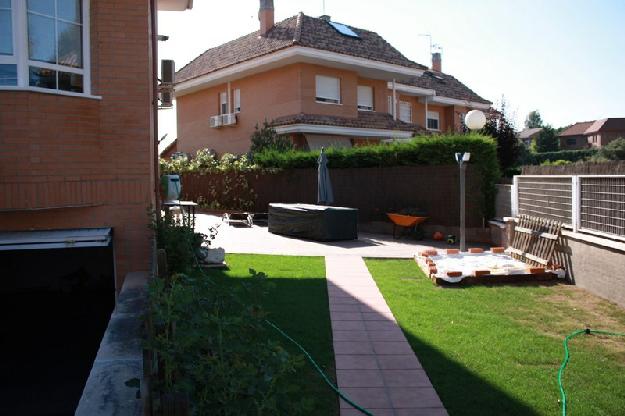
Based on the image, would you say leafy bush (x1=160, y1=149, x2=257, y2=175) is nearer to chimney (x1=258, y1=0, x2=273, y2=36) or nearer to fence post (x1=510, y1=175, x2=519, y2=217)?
chimney (x1=258, y1=0, x2=273, y2=36)

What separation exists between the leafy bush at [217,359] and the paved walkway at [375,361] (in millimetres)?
1811

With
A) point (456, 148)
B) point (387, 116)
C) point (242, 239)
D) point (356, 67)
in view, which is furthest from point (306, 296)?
point (387, 116)

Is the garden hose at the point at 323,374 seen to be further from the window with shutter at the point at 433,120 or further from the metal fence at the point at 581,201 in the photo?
the window with shutter at the point at 433,120

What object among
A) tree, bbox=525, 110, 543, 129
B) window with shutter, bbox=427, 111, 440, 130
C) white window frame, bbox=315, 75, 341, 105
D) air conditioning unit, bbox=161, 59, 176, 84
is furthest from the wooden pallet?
tree, bbox=525, 110, 543, 129

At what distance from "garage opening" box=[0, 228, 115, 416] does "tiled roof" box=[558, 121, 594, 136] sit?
320ft

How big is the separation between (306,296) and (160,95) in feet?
23.7

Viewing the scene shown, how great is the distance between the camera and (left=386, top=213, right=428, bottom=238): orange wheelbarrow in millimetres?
17453

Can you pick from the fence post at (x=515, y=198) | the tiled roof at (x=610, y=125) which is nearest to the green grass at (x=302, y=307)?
the fence post at (x=515, y=198)

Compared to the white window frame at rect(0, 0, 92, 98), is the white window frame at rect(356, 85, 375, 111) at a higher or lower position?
higher

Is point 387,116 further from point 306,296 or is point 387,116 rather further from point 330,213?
point 306,296

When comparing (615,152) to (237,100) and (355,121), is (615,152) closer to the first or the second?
(355,121)

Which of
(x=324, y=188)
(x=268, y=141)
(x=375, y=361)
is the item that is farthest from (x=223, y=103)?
(x=375, y=361)

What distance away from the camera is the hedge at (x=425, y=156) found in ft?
55.6

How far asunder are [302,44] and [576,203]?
17.7 m
